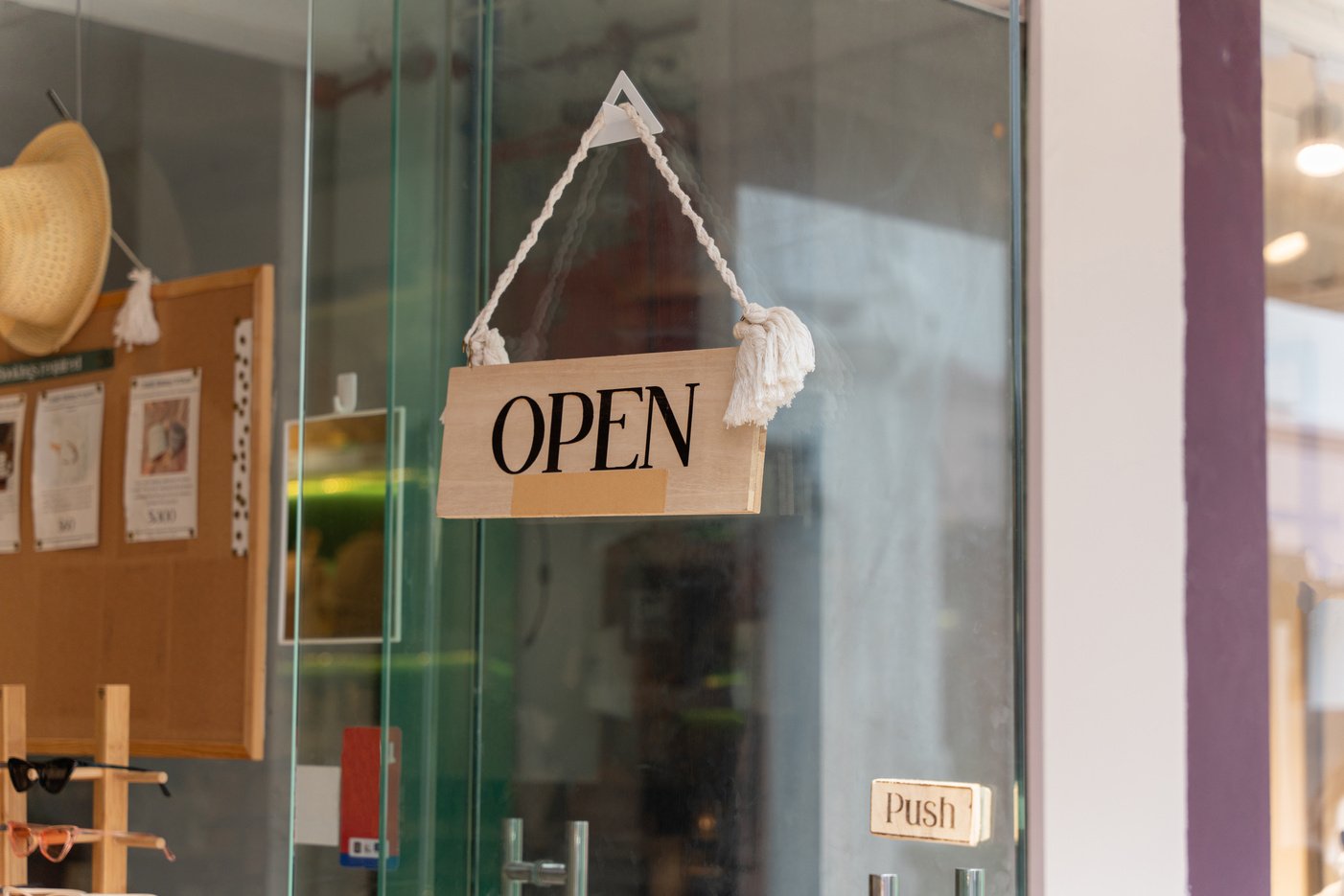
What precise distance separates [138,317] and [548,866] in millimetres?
1189

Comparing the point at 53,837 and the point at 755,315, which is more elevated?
the point at 755,315

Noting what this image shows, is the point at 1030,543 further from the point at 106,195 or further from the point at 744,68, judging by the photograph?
the point at 106,195

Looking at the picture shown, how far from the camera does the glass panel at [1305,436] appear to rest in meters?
1.12

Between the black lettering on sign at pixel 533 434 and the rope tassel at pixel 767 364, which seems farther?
the black lettering on sign at pixel 533 434

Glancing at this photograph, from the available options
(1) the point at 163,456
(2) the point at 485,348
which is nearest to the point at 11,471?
(1) the point at 163,456

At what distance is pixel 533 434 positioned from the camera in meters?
1.26

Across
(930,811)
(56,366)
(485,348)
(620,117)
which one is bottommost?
(930,811)

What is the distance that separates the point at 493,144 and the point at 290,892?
31.6 inches

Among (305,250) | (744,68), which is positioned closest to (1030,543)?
(744,68)

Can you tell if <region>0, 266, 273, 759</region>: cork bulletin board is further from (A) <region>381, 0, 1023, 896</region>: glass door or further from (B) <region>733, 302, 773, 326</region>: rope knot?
(B) <region>733, 302, 773, 326</region>: rope knot

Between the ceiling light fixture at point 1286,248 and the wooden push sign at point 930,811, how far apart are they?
1.60 ft

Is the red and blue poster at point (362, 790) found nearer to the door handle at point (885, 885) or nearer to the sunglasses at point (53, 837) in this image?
the sunglasses at point (53, 837)

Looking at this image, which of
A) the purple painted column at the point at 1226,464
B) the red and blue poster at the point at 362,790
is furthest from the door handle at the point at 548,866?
the purple painted column at the point at 1226,464

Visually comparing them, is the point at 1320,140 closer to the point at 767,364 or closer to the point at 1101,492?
the point at 1101,492
